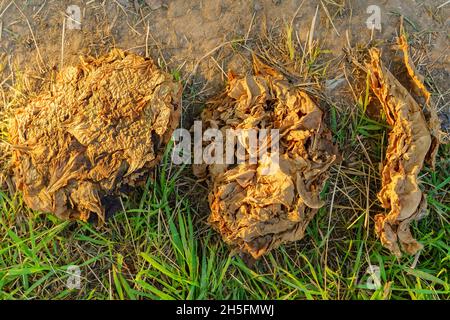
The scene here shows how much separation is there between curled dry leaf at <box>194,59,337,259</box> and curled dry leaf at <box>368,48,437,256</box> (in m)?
0.41

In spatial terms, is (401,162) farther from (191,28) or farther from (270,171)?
(191,28)

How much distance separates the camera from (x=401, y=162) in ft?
9.95

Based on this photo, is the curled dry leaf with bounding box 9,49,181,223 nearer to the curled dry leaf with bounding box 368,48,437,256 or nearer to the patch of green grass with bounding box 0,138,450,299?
the patch of green grass with bounding box 0,138,450,299

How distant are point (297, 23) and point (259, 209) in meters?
1.33

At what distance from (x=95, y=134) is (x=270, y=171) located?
108 cm

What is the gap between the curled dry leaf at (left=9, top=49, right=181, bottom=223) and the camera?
9.49 feet

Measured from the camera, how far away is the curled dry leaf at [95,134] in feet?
9.49

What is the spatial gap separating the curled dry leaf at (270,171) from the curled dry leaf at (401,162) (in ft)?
1.33

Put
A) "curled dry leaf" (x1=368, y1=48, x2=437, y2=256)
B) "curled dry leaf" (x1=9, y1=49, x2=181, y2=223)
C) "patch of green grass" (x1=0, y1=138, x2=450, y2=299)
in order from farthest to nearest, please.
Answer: "patch of green grass" (x1=0, y1=138, x2=450, y2=299) → "curled dry leaf" (x1=368, y1=48, x2=437, y2=256) → "curled dry leaf" (x1=9, y1=49, x2=181, y2=223)

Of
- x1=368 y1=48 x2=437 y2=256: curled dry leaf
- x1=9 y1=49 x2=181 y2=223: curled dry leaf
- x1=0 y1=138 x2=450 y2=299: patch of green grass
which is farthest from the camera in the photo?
x1=0 y1=138 x2=450 y2=299: patch of green grass

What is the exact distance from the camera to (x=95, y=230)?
3.27 metres

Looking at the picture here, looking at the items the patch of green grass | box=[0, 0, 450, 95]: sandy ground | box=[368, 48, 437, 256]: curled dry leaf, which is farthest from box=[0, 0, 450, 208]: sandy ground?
the patch of green grass

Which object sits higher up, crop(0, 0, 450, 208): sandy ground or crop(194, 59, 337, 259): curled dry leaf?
crop(0, 0, 450, 208): sandy ground

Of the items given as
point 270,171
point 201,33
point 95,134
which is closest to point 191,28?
point 201,33
